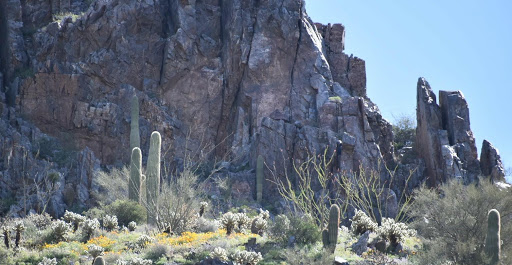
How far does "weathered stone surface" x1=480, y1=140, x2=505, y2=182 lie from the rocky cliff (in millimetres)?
132

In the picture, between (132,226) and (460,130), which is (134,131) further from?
(460,130)

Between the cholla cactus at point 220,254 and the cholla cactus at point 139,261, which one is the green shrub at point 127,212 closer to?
the cholla cactus at point 139,261

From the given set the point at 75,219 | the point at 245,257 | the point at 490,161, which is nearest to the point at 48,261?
the point at 75,219

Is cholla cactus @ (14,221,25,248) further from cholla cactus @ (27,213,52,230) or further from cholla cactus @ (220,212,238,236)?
cholla cactus @ (220,212,238,236)

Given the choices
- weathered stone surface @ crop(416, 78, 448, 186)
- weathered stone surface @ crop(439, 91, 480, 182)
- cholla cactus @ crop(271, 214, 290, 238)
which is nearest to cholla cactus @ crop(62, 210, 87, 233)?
cholla cactus @ crop(271, 214, 290, 238)

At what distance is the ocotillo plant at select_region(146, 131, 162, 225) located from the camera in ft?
98.0

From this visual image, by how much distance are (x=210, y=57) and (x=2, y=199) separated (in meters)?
15.7

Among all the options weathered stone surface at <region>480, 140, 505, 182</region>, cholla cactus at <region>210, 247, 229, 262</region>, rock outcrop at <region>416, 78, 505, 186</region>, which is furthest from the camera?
rock outcrop at <region>416, 78, 505, 186</region>

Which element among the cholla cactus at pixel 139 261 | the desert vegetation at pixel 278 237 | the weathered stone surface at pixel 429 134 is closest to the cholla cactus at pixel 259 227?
the desert vegetation at pixel 278 237

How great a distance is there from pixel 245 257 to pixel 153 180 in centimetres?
917

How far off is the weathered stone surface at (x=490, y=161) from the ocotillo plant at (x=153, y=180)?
19007 mm

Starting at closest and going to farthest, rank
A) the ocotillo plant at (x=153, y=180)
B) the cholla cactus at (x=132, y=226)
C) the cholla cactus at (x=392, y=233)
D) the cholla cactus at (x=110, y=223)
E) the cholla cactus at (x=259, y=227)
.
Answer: the cholla cactus at (x=392, y=233)
the cholla cactus at (x=259, y=227)
the cholla cactus at (x=110, y=223)
the ocotillo plant at (x=153, y=180)
the cholla cactus at (x=132, y=226)

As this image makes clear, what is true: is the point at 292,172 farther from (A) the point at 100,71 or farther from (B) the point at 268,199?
(A) the point at 100,71

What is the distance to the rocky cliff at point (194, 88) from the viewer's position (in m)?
46.5
